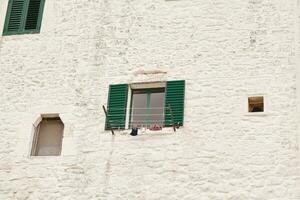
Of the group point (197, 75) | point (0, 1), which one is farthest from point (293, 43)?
point (0, 1)

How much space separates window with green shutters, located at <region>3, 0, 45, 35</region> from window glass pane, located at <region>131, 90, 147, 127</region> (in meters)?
3.42

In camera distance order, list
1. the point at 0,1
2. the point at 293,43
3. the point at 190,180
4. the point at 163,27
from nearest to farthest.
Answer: the point at 190,180 → the point at 293,43 → the point at 163,27 → the point at 0,1

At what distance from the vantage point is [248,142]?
15.6m

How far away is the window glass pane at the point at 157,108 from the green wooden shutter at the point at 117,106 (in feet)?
2.13

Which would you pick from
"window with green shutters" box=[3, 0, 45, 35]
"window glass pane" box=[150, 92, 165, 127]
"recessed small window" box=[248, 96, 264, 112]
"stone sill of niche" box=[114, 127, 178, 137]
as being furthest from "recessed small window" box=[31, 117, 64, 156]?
"recessed small window" box=[248, 96, 264, 112]

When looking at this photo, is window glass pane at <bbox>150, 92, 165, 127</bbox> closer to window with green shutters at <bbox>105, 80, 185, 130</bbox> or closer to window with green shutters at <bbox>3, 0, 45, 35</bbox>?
window with green shutters at <bbox>105, 80, 185, 130</bbox>

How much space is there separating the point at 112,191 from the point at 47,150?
2.28 meters

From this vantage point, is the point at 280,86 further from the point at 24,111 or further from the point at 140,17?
the point at 24,111

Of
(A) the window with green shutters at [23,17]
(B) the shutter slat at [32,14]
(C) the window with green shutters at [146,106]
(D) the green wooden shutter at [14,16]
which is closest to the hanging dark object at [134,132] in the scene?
(C) the window with green shutters at [146,106]

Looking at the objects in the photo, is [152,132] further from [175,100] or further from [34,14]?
[34,14]

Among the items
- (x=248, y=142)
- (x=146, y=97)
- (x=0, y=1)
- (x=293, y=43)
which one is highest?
(x=0, y=1)

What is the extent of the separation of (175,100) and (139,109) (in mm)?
969

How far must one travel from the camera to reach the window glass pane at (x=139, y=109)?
55.1 feet

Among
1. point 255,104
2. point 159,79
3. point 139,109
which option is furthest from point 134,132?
point 255,104
